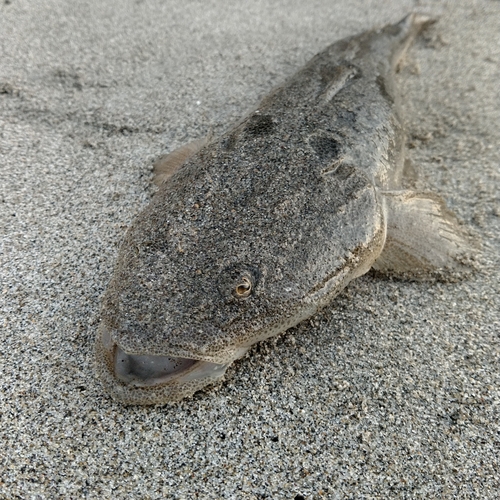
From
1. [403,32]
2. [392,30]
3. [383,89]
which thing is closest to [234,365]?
[383,89]

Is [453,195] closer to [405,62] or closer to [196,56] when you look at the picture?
[405,62]

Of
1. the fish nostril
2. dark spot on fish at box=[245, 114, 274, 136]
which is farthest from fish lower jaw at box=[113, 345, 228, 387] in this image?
dark spot on fish at box=[245, 114, 274, 136]

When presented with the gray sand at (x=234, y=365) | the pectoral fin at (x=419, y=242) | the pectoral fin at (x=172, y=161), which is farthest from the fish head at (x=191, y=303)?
the pectoral fin at (x=172, y=161)

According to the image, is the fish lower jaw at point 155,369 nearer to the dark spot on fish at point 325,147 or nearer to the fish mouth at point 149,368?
the fish mouth at point 149,368

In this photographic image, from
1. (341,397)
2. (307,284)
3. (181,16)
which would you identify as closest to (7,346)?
(307,284)

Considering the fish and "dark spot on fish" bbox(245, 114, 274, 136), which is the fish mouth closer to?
the fish

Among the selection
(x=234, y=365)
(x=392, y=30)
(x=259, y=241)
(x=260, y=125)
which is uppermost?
(x=392, y=30)

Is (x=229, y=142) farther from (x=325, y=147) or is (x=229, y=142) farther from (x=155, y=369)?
(x=155, y=369)
